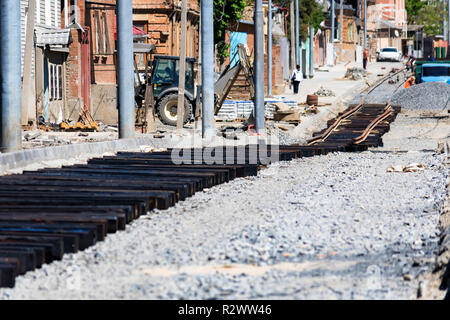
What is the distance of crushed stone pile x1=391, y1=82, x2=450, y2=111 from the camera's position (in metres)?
45.2

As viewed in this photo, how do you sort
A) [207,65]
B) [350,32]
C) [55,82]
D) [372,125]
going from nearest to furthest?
[207,65] → [372,125] → [55,82] → [350,32]

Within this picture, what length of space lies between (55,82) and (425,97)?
19662mm

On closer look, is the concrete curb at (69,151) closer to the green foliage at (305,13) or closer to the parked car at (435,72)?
the parked car at (435,72)

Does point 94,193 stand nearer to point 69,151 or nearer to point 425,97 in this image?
point 69,151

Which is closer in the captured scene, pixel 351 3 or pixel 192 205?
pixel 192 205

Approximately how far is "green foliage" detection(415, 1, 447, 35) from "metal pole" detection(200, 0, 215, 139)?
404ft

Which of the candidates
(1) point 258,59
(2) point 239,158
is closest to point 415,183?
(2) point 239,158

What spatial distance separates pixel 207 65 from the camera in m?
26.1

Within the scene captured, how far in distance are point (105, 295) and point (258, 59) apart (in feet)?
73.9

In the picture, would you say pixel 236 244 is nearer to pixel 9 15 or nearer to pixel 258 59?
pixel 9 15

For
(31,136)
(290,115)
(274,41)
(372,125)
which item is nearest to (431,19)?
(274,41)

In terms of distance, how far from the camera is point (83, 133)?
28.2m
